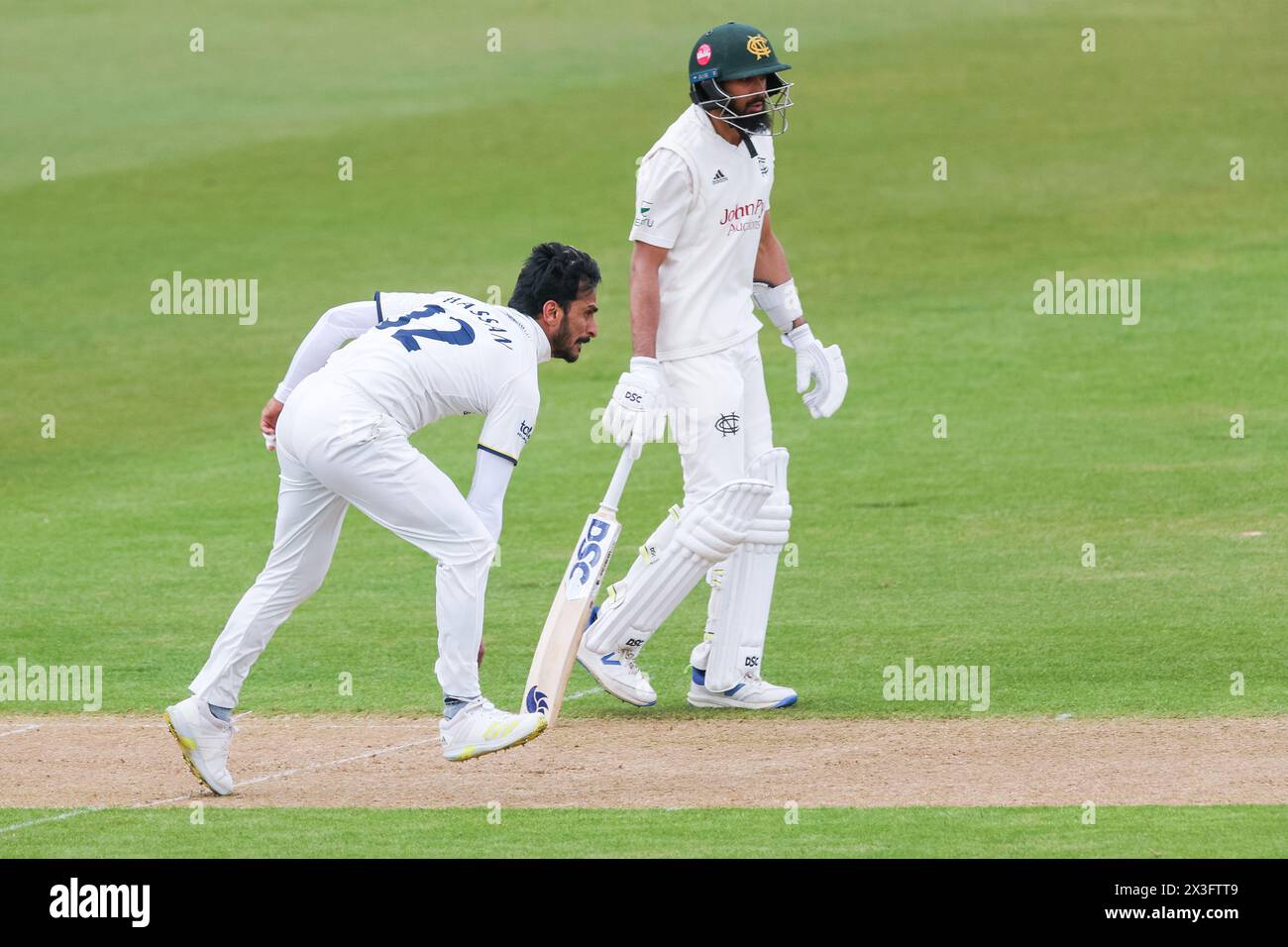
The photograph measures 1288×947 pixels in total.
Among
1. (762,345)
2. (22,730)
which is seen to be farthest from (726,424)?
(762,345)

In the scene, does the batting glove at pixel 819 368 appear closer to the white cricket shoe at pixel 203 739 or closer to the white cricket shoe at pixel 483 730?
the white cricket shoe at pixel 483 730

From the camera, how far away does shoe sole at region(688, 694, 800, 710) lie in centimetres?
915

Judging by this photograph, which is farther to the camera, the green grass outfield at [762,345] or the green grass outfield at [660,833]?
the green grass outfield at [762,345]

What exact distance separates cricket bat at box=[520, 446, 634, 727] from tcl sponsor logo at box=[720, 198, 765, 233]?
126 cm

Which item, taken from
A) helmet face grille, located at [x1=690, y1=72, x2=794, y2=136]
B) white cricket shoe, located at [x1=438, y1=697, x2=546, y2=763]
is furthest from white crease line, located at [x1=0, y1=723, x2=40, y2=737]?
helmet face grille, located at [x1=690, y1=72, x2=794, y2=136]

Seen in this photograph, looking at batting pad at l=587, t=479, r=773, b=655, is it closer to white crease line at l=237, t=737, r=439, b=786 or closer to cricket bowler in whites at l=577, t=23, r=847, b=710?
cricket bowler in whites at l=577, t=23, r=847, b=710

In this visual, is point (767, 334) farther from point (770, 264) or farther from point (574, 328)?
point (574, 328)

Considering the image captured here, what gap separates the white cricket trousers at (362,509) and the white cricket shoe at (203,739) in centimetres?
7

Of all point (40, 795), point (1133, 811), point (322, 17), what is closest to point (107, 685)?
point (40, 795)

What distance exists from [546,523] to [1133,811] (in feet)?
24.3

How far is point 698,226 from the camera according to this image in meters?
8.80

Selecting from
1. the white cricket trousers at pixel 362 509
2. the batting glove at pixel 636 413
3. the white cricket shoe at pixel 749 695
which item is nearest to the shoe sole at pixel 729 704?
the white cricket shoe at pixel 749 695

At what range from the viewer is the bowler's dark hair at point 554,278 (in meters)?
7.67
